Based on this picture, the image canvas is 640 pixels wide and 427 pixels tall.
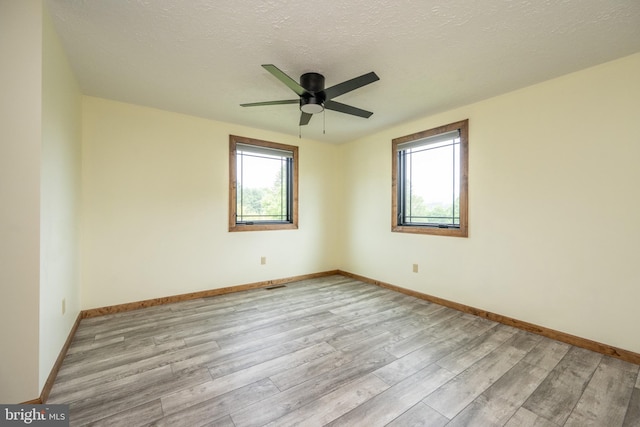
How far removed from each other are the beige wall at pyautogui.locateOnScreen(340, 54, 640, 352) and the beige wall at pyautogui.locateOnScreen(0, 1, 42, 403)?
148 inches

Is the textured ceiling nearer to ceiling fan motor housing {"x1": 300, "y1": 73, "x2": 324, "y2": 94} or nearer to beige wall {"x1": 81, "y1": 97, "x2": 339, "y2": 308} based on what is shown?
ceiling fan motor housing {"x1": 300, "y1": 73, "x2": 324, "y2": 94}

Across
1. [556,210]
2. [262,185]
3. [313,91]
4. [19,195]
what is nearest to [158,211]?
[262,185]

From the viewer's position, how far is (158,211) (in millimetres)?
3363

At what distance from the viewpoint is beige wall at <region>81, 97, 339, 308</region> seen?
301 centimetres

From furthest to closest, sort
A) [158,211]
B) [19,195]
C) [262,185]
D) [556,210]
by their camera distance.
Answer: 1. [262,185]
2. [158,211]
3. [556,210]
4. [19,195]

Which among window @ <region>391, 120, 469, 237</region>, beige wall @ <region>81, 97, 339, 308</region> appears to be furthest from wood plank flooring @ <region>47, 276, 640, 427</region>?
window @ <region>391, 120, 469, 237</region>

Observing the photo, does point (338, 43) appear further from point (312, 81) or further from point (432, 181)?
point (432, 181)

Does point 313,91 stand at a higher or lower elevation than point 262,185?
higher

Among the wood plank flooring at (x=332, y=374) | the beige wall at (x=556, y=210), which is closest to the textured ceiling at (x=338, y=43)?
the beige wall at (x=556, y=210)

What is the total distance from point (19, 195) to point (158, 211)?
186 cm

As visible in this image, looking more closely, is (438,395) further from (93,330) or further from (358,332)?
Result: (93,330)

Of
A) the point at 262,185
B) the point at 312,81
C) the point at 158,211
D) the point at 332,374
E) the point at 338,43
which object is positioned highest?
the point at 338,43

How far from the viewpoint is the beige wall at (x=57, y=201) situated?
167 centimetres

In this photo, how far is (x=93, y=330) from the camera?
2.61 metres
